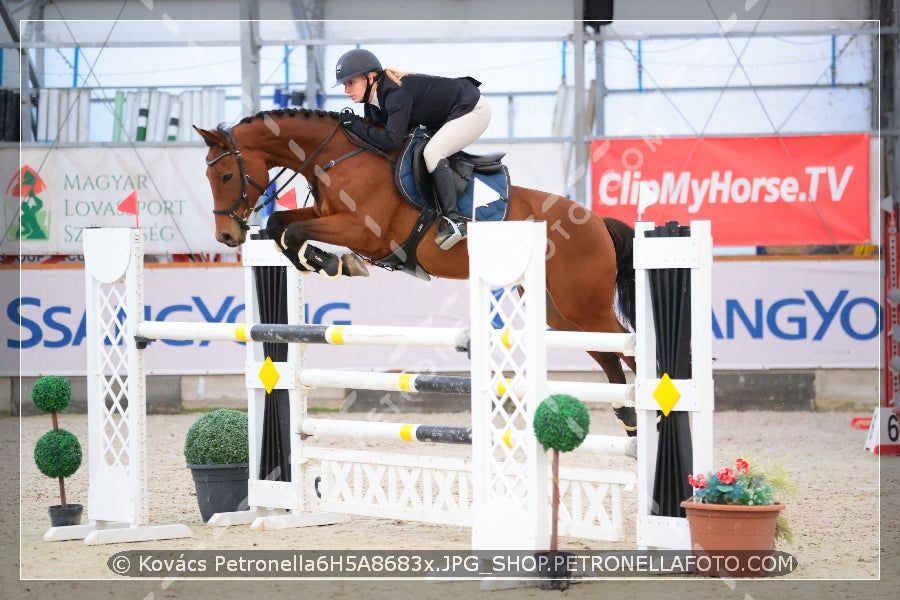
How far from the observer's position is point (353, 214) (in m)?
4.60

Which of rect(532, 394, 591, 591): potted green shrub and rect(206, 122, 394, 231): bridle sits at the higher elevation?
rect(206, 122, 394, 231): bridle

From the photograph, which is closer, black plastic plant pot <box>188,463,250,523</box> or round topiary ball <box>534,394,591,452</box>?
round topiary ball <box>534,394,591,452</box>

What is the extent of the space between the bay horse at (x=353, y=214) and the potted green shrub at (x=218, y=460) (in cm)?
81

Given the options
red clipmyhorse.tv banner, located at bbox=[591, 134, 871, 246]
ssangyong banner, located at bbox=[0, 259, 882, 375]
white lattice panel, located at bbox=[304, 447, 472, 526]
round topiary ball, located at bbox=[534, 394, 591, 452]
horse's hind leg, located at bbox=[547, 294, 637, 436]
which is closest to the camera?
round topiary ball, located at bbox=[534, 394, 591, 452]

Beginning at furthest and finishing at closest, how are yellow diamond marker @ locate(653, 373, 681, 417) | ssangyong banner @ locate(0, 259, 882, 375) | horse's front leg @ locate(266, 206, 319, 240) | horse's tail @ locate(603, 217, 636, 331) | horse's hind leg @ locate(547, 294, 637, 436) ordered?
ssangyong banner @ locate(0, 259, 882, 375), horse's tail @ locate(603, 217, 636, 331), horse's hind leg @ locate(547, 294, 637, 436), horse's front leg @ locate(266, 206, 319, 240), yellow diamond marker @ locate(653, 373, 681, 417)

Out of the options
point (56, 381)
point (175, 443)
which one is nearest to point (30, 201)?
point (175, 443)

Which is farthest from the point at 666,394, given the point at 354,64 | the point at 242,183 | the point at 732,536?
the point at 242,183

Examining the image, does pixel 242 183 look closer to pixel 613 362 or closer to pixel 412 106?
pixel 412 106

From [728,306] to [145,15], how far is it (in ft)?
20.5

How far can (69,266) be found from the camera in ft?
29.9

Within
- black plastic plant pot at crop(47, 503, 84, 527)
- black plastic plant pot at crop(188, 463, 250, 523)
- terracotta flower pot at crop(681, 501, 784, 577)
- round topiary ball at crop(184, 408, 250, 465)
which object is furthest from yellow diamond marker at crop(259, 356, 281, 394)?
terracotta flower pot at crop(681, 501, 784, 577)

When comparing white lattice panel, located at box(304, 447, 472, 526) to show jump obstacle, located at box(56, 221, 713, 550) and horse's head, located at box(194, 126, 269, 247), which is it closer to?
show jump obstacle, located at box(56, 221, 713, 550)

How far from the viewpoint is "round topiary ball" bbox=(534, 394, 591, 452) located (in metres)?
3.28

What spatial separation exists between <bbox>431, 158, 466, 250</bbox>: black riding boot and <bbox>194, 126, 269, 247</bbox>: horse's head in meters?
0.76
